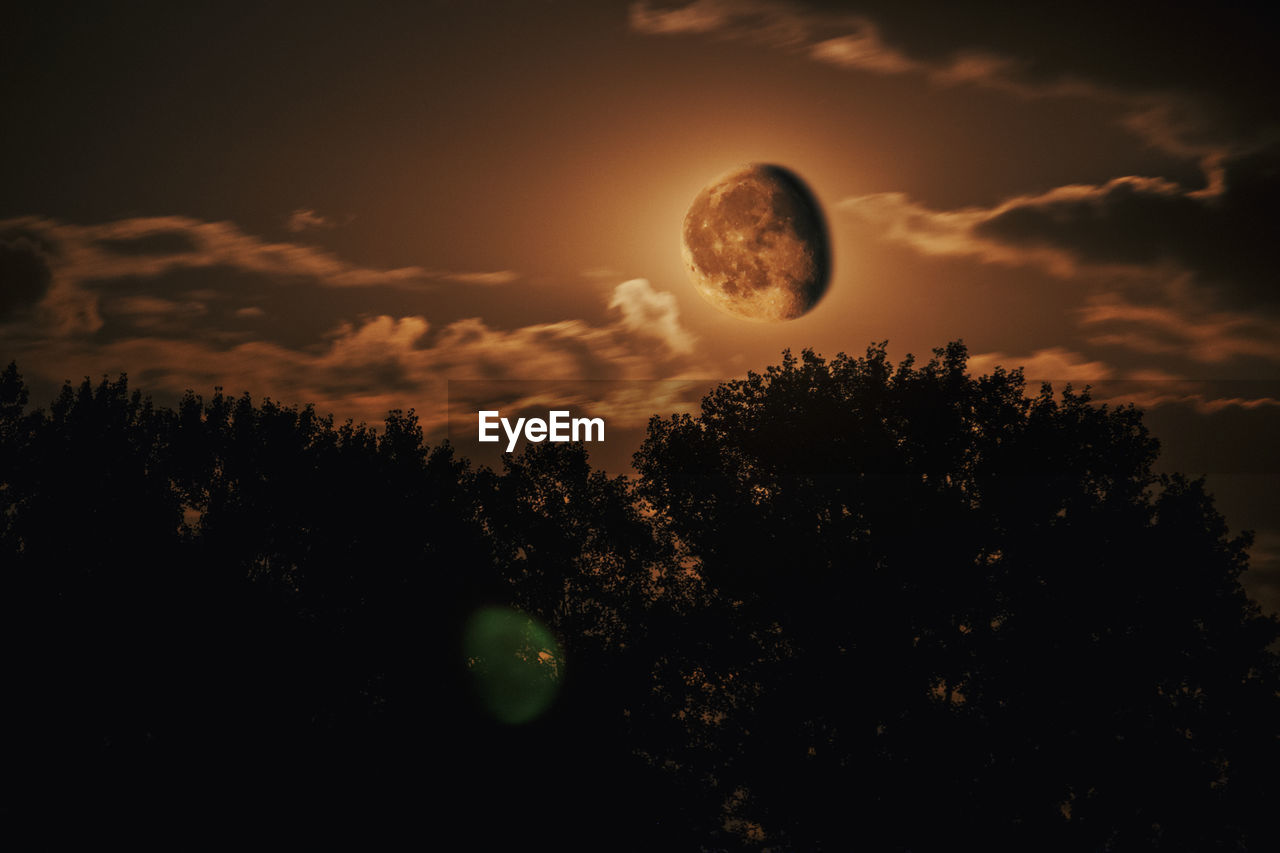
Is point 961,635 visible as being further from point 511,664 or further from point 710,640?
point 511,664

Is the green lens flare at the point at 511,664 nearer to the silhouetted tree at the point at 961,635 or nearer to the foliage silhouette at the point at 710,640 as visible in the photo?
Answer: the foliage silhouette at the point at 710,640

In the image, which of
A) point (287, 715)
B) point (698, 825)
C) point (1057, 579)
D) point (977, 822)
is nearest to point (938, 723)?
point (977, 822)

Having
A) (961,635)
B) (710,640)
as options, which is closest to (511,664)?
(710,640)

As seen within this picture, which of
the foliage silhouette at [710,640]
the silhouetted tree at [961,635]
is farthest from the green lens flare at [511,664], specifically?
the silhouetted tree at [961,635]

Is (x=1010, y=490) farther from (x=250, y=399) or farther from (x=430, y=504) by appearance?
(x=250, y=399)

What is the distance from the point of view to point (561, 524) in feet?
139

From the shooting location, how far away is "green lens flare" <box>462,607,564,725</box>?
38.0 meters

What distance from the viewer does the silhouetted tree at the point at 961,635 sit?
111ft

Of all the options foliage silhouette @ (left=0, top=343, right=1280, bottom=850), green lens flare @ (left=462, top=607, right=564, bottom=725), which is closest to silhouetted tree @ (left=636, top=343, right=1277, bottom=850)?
foliage silhouette @ (left=0, top=343, right=1280, bottom=850)

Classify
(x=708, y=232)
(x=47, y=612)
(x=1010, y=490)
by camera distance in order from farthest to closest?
(x=708, y=232)
(x=1010, y=490)
(x=47, y=612)

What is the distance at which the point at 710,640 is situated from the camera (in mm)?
38281

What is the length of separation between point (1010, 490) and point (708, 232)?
16329mm

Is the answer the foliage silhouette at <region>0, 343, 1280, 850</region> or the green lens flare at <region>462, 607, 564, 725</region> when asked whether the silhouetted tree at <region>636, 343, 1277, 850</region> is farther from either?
the green lens flare at <region>462, 607, 564, 725</region>

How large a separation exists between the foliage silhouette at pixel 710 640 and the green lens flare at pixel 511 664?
0.57 m
